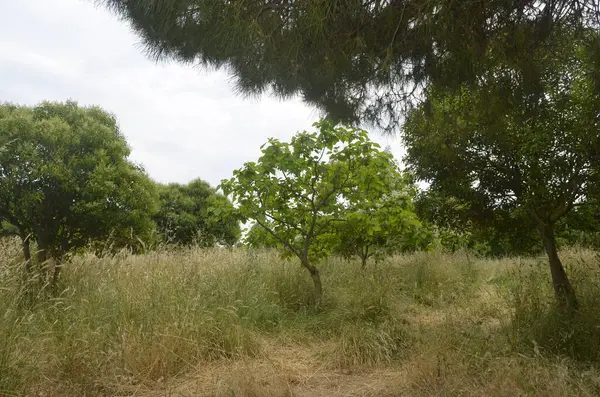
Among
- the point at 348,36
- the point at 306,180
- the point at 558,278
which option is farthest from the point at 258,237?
the point at 558,278

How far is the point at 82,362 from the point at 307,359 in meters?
1.85

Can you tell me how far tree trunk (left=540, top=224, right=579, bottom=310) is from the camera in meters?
4.39

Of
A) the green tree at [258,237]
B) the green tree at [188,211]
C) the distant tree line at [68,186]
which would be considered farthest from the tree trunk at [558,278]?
the green tree at [188,211]

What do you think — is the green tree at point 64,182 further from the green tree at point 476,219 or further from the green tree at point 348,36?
the green tree at point 476,219

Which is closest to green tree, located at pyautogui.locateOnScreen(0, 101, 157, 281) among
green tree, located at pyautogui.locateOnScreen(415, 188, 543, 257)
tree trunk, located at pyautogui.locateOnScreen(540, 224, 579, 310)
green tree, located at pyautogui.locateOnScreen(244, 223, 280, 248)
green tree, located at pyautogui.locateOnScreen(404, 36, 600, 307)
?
green tree, located at pyautogui.locateOnScreen(244, 223, 280, 248)

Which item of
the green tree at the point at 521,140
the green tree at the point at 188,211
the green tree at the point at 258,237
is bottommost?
the green tree at the point at 258,237

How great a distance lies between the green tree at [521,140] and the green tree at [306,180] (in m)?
0.72

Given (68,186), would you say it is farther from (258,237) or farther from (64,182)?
(258,237)

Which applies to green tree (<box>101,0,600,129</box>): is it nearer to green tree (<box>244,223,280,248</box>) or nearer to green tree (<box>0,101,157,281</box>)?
green tree (<box>244,223,280,248</box>)

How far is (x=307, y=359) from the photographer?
3881 millimetres

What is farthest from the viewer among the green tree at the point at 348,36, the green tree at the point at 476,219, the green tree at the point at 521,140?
the green tree at the point at 476,219

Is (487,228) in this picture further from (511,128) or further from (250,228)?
(250,228)

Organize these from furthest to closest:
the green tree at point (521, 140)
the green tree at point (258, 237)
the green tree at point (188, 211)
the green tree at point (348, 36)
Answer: the green tree at point (188, 211) → the green tree at point (258, 237) → the green tree at point (521, 140) → the green tree at point (348, 36)

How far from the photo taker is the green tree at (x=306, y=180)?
533 cm
